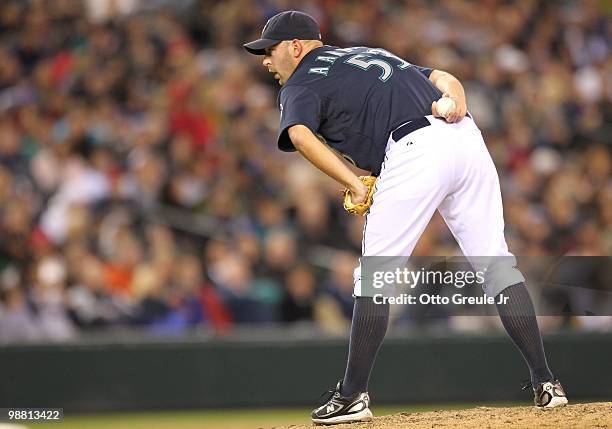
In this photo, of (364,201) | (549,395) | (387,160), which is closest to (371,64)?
(387,160)

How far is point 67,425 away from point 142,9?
4.96m

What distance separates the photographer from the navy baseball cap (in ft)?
15.4

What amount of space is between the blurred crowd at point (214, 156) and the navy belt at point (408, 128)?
4.02m

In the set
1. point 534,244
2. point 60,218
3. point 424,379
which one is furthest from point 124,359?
point 534,244

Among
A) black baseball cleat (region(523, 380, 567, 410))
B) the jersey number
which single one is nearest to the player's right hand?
the jersey number

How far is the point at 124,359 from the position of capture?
27.1 feet

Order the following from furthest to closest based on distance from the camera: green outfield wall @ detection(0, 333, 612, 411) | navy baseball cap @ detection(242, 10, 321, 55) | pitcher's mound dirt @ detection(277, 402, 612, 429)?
green outfield wall @ detection(0, 333, 612, 411)
navy baseball cap @ detection(242, 10, 321, 55)
pitcher's mound dirt @ detection(277, 402, 612, 429)

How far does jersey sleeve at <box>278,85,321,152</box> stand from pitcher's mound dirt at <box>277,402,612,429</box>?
1.29 m

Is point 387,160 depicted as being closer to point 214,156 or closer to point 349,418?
point 349,418

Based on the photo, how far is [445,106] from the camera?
455 centimetres

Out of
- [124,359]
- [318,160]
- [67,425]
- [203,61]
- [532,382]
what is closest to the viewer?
[318,160]

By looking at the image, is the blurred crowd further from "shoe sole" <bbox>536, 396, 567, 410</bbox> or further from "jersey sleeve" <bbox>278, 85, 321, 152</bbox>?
"jersey sleeve" <bbox>278, 85, 321, 152</bbox>

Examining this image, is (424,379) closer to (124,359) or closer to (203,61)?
(124,359)

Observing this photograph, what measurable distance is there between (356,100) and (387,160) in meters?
0.29
